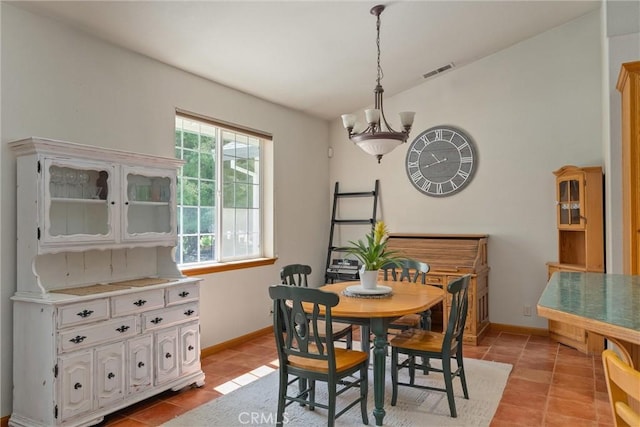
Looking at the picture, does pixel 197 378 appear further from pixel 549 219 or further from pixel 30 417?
pixel 549 219

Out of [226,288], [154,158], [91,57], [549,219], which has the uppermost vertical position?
[91,57]

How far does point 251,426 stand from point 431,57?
154 inches

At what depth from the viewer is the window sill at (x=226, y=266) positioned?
3.87 meters

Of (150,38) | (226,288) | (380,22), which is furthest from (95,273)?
(380,22)

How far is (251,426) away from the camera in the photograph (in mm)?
2707

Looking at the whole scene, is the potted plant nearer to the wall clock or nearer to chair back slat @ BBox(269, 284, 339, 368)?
chair back slat @ BBox(269, 284, 339, 368)

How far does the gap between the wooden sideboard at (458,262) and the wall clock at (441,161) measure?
2.10 ft

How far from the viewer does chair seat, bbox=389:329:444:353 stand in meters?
2.83

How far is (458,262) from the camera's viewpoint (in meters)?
4.62

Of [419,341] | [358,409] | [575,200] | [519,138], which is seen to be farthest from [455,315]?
[519,138]

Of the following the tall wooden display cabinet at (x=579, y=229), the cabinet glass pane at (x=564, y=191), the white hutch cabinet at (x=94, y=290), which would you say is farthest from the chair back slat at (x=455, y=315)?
the cabinet glass pane at (x=564, y=191)

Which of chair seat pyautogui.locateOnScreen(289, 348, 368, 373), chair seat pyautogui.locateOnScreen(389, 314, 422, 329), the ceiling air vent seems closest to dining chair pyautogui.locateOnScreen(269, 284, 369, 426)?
chair seat pyautogui.locateOnScreen(289, 348, 368, 373)

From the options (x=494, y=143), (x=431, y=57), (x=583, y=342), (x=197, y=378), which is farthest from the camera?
(x=494, y=143)

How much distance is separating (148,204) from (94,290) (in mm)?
759
